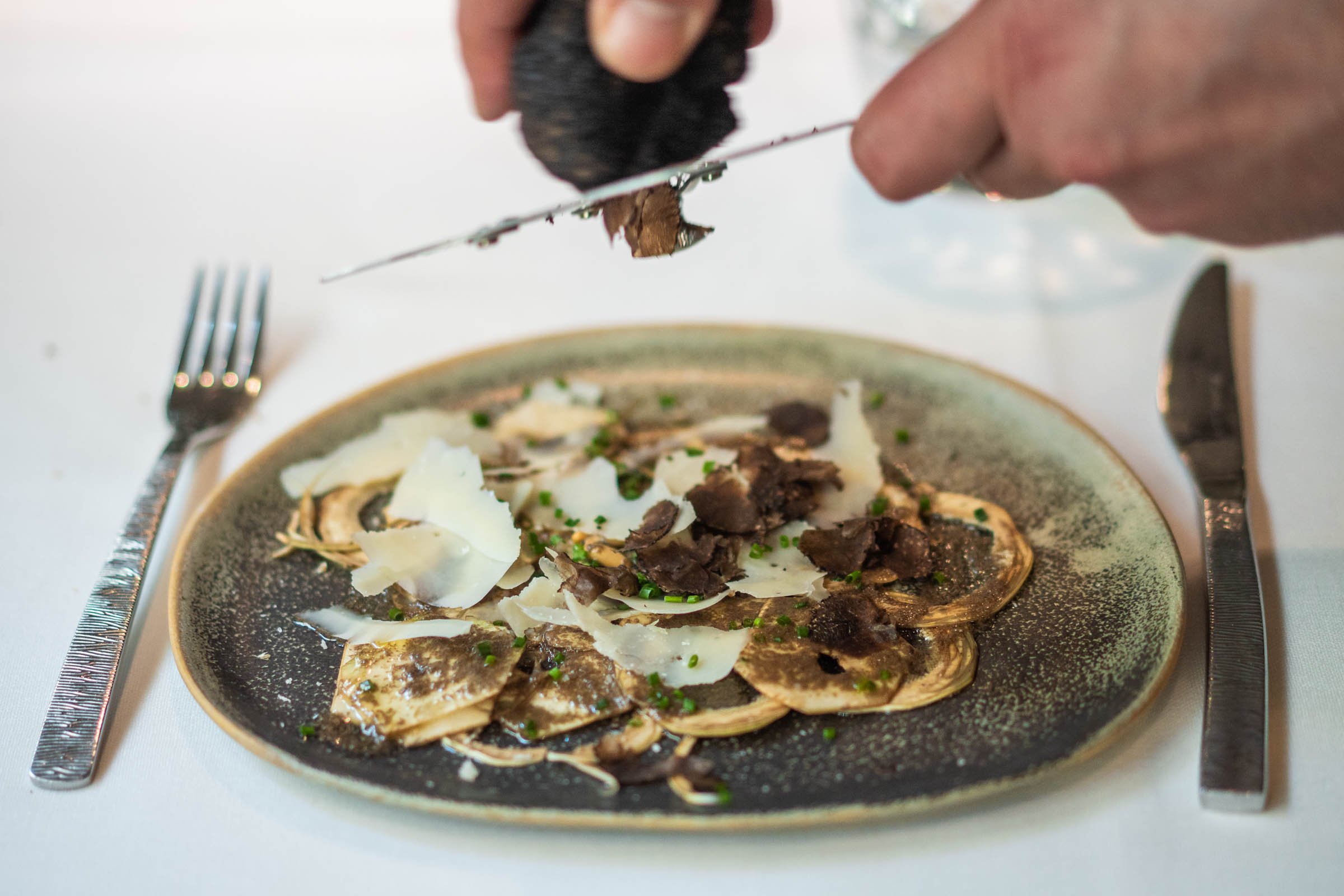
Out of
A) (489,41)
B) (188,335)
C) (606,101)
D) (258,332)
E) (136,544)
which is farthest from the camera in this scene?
(258,332)

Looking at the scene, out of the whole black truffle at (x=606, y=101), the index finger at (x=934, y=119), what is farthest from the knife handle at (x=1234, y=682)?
the whole black truffle at (x=606, y=101)

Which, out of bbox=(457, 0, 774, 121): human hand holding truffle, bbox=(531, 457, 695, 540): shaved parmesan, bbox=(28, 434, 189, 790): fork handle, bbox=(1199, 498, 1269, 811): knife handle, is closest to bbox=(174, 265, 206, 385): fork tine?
bbox=(28, 434, 189, 790): fork handle

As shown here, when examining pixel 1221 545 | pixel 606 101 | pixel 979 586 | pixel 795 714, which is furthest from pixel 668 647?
pixel 1221 545

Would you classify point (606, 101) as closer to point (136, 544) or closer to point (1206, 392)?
point (136, 544)

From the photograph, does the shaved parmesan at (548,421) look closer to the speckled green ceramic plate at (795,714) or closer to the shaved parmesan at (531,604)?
the speckled green ceramic plate at (795,714)

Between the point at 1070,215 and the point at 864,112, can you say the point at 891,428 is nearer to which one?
the point at 864,112

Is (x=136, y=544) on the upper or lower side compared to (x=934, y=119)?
lower
